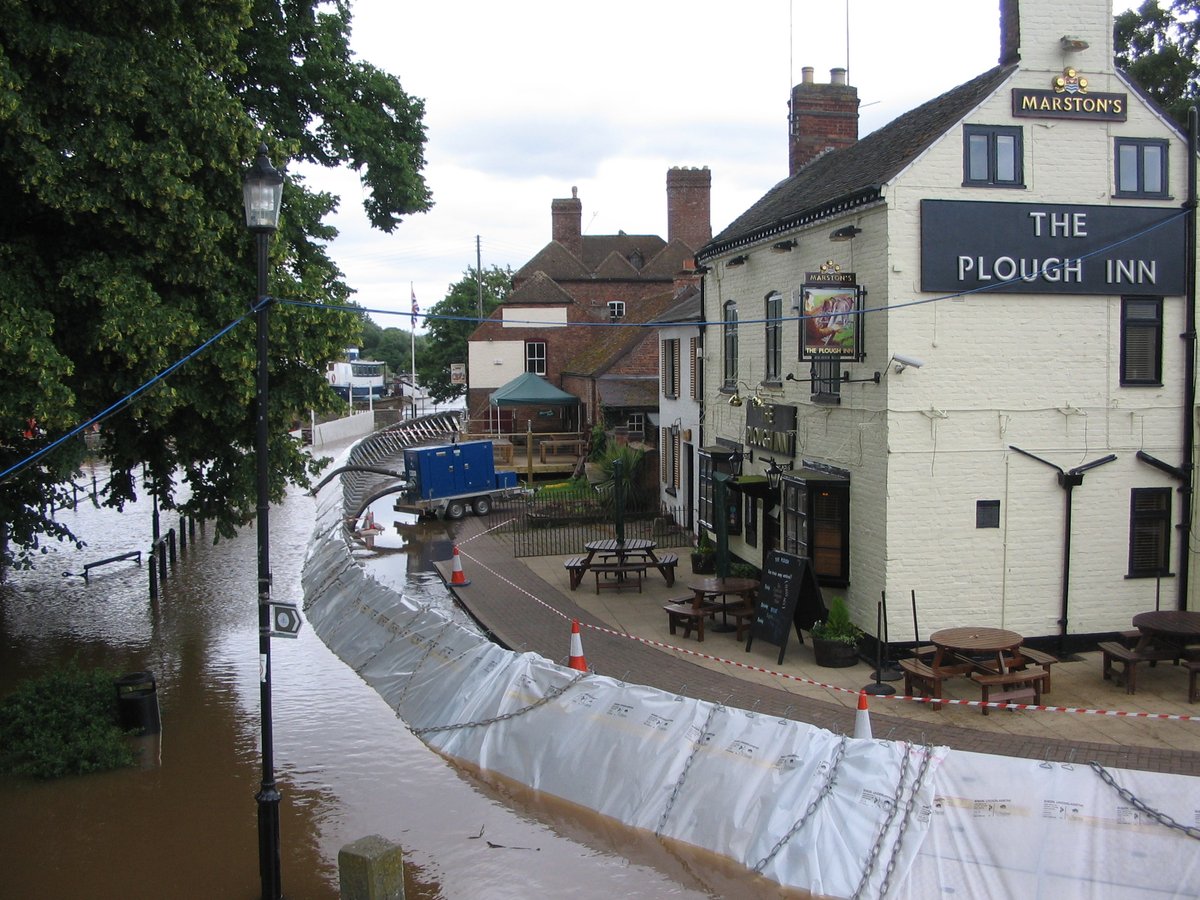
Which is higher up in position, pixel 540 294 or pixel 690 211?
pixel 690 211

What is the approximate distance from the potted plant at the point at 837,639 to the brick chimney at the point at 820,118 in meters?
11.9

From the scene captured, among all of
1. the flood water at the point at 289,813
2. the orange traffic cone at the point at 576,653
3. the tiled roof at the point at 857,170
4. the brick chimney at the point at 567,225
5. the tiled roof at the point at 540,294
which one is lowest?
the flood water at the point at 289,813

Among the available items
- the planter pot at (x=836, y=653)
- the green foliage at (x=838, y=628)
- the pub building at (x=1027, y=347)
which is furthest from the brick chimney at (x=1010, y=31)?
the planter pot at (x=836, y=653)

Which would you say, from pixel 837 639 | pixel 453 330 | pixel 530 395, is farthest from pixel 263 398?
pixel 453 330

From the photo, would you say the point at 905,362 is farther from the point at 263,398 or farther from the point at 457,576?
the point at 457,576

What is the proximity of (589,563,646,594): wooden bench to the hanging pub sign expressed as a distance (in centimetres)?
651

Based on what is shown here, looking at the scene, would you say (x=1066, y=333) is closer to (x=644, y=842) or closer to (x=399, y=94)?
(x=644, y=842)

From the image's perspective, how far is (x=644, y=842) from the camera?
9.58 metres

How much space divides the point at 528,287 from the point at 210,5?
3492cm

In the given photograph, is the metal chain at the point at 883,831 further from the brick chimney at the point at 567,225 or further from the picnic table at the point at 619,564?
the brick chimney at the point at 567,225

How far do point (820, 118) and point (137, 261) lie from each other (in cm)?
1573

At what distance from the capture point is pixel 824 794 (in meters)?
8.91

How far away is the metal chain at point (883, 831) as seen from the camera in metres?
8.26

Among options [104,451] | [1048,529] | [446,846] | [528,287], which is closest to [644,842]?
[446,846]
